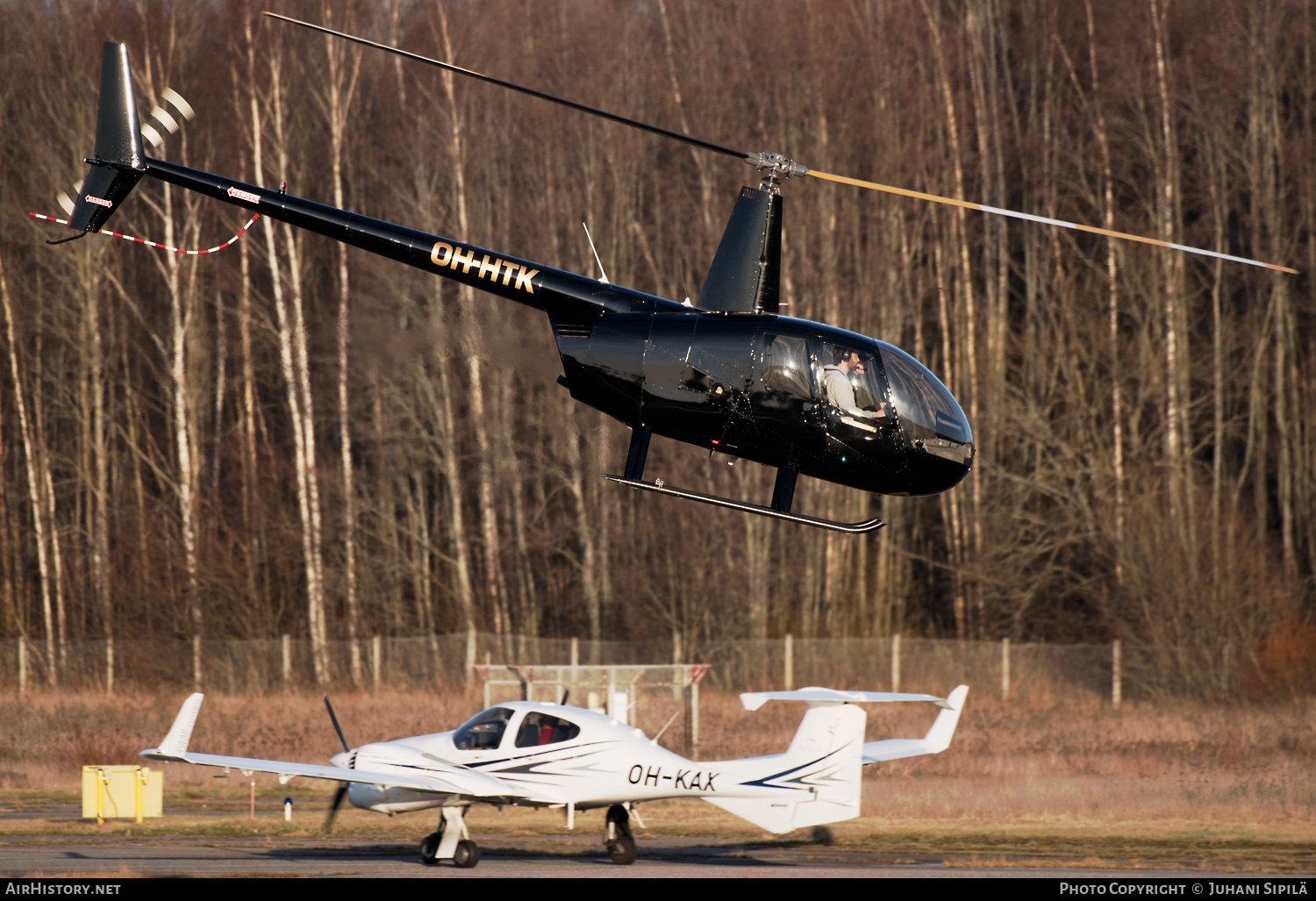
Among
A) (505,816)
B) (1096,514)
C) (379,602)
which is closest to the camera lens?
(505,816)

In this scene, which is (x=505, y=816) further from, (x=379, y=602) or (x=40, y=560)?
(x=40, y=560)

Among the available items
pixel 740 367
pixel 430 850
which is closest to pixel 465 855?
pixel 430 850

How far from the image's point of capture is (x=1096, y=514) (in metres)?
33.1

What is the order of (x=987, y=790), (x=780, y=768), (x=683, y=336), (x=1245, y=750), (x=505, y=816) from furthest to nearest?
(x=1245, y=750)
(x=987, y=790)
(x=505, y=816)
(x=780, y=768)
(x=683, y=336)

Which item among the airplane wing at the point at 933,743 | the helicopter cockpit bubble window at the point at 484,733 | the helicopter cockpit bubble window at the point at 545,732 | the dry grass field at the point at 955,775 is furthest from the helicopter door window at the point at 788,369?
the dry grass field at the point at 955,775

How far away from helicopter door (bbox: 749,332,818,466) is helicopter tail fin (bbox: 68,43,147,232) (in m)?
6.02

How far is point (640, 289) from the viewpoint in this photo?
1356 inches

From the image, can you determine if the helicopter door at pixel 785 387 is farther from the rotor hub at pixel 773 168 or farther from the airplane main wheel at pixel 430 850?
the airplane main wheel at pixel 430 850

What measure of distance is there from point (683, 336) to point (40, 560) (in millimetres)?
27585

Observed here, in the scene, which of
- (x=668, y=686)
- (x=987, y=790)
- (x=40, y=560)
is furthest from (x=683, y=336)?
(x=40, y=560)

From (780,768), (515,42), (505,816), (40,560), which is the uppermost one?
(515,42)

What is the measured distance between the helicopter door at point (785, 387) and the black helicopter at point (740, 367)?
0.03ft

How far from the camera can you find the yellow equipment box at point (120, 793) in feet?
57.5

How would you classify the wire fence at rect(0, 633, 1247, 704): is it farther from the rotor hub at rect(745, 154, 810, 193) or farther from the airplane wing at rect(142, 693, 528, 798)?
the rotor hub at rect(745, 154, 810, 193)
